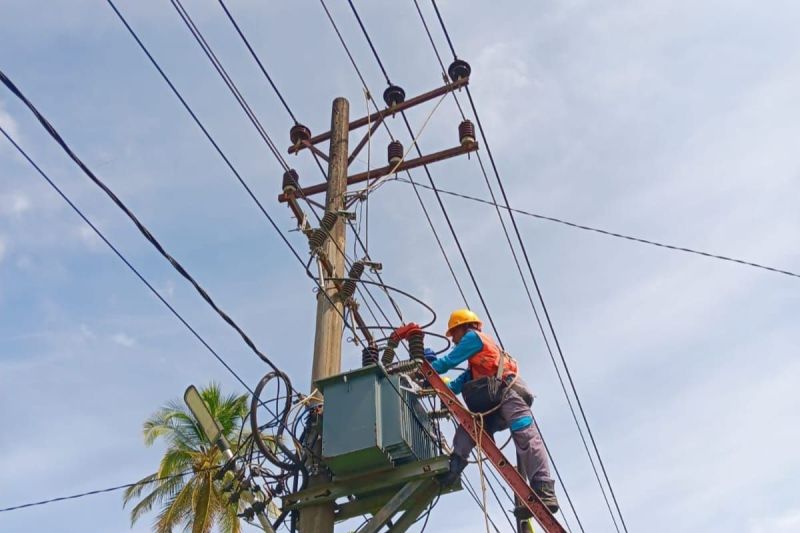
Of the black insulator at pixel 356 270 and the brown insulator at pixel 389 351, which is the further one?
the black insulator at pixel 356 270

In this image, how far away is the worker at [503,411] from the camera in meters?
5.83

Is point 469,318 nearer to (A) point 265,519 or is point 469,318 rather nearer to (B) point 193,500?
(A) point 265,519

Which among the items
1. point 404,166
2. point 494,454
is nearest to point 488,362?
point 494,454

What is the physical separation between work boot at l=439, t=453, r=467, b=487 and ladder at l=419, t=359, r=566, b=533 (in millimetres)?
200

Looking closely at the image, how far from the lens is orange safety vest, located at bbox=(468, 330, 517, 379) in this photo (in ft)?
21.1

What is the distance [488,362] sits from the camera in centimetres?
645

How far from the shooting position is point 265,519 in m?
5.86

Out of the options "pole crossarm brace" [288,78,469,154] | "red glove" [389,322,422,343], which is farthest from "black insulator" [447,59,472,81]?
"red glove" [389,322,422,343]

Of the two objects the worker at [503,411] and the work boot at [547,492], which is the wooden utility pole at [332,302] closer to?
the worker at [503,411]

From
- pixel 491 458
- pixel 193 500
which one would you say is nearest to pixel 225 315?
pixel 491 458

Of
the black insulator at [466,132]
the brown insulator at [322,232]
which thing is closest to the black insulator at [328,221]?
the brown insulator at [322,232]

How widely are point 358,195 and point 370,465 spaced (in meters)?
3.03

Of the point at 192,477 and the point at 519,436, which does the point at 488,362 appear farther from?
the point at 192,477

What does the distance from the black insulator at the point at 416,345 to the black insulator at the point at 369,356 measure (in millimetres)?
298
